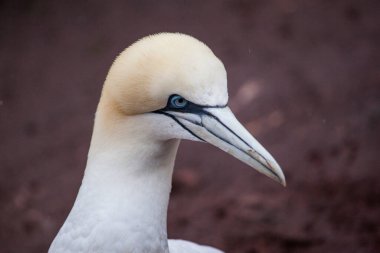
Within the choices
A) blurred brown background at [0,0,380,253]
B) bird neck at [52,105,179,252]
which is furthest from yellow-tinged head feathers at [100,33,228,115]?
blurred brown background at [0,0,380,253]

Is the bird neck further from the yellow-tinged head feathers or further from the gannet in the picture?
the yellow-tinged head feathers

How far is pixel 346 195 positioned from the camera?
7227 mm

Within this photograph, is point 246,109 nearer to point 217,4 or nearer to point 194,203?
point 194,203

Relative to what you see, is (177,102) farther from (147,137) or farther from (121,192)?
(121,192)

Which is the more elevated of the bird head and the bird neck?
the bird head

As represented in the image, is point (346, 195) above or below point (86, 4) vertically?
below

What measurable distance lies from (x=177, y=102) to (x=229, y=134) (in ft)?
0.95

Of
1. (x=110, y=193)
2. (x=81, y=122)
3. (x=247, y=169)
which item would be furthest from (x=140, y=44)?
(x=81, y=122)

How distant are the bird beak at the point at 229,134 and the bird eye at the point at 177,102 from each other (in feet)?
0.15

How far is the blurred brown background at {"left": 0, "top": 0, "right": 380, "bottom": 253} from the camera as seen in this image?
7.17 metres

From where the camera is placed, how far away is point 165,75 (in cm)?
336

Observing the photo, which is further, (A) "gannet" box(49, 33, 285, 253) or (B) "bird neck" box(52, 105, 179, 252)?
(B) "bird neck" box(52, 105, 179, 252)

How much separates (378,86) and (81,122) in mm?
3457

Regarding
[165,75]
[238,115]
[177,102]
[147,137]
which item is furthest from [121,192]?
[238,115]
